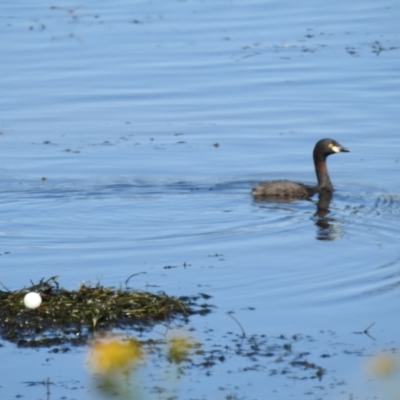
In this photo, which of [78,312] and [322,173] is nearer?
[78,312]

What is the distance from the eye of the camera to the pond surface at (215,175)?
337 inches

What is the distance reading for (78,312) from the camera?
8680mm

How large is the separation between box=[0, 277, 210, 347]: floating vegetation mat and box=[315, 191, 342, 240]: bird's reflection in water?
3049 mm

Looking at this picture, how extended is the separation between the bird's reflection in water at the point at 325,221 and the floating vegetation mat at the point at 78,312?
10.0ft

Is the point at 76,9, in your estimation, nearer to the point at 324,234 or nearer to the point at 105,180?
the point at 105,180

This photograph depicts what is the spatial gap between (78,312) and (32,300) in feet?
1.18

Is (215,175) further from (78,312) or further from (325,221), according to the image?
(78,312)

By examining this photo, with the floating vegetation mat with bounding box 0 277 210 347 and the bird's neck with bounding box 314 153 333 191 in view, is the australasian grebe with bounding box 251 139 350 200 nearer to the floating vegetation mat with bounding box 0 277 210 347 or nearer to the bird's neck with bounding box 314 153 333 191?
the bird's neck with bounding box 314 153 333 191

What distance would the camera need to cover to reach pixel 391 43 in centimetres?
2286

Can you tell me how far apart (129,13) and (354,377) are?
69.4ft

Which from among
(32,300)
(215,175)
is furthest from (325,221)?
(32,300)

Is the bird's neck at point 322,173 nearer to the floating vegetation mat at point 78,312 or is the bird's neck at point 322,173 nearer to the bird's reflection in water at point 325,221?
the bird's reflection in water at point 325,221

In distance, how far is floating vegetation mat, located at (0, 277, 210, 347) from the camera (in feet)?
27.8

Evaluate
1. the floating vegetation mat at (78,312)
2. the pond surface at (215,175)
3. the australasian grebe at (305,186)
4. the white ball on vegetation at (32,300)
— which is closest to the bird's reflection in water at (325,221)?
the pond surface at (215,175)
